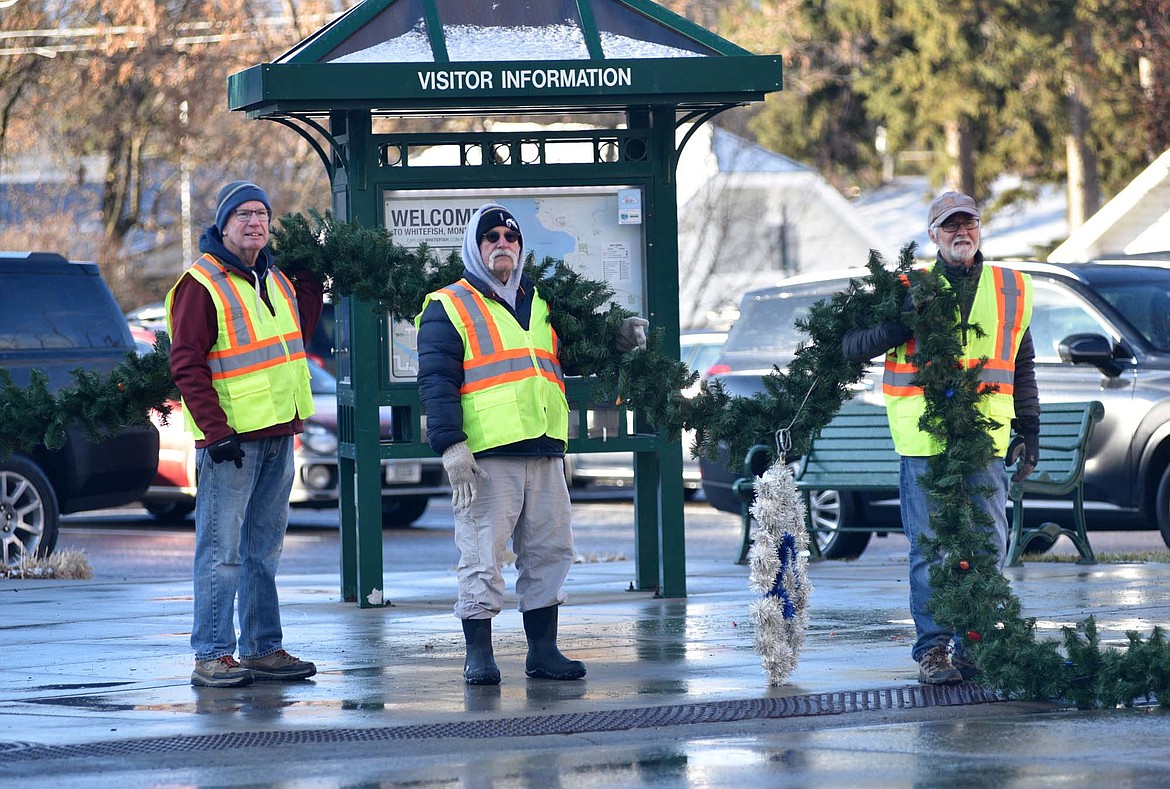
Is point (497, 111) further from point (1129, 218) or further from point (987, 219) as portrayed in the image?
point (987, 219)

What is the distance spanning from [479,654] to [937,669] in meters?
1.73

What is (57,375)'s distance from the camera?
13164 mm

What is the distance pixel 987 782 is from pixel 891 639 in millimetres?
3131

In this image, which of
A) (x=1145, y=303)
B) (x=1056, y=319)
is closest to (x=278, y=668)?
(x=1056, y=319)

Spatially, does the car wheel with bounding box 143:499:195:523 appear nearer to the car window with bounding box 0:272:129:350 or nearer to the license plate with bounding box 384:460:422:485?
the license plate with bounding box 384:460:422:485

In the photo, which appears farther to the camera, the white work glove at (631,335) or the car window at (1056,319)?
the car window at (1056,319)

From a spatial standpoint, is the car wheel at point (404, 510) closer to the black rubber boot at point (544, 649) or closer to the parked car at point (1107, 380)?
the parked car at point (1107, 380)

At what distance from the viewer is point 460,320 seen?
7.82 meters

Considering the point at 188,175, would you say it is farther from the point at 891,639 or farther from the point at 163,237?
the point at 891,639

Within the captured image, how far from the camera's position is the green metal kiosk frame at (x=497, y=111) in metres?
10.2

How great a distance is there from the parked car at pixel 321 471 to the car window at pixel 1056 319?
546cm

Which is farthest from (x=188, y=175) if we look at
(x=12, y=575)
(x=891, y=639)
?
(x=891, y=639)

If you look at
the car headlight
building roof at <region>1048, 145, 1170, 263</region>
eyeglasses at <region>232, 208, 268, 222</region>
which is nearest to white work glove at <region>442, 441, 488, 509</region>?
eyeglasses at <region>232, 208, 268, 222</region>

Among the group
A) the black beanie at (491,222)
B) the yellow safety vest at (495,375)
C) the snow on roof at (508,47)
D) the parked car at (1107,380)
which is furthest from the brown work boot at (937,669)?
the parked car at (1107,380)
